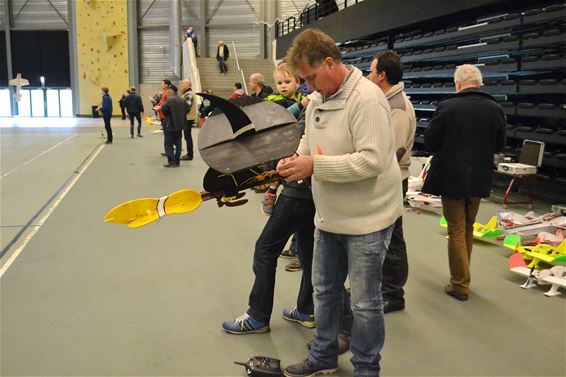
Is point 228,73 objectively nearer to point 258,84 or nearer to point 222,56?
point 222,56

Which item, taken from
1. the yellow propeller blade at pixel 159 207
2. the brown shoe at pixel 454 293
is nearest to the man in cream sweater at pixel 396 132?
the brown shoe at pixel 454 293

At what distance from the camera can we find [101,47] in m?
27.2

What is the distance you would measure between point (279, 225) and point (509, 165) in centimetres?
504

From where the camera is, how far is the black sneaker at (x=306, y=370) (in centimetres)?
243

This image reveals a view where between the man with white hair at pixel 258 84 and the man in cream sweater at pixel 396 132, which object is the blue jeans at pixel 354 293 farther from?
the man with white hair at pixel 258 84

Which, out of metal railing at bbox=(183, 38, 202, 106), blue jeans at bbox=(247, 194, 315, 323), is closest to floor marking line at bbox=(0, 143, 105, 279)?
blue jeans at bbox=(247, 194, 315, 323)

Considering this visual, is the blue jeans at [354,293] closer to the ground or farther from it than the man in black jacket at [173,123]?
closer to the ground

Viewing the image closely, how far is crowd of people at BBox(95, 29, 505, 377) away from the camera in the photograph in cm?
197

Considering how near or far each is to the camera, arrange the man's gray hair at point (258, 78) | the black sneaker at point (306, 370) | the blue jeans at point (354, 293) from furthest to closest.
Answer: the man's gray hair at point (258, 78) < the black sneaker at point (306, 370) < the blue jeans at point (354, 293)

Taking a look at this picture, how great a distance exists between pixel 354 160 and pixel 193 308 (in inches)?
74.1

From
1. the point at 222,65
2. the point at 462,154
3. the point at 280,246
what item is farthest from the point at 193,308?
the point at 222,65

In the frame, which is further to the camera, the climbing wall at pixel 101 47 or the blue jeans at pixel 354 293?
the climbing wall at pixel 101 47

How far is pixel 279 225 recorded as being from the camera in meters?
2.72

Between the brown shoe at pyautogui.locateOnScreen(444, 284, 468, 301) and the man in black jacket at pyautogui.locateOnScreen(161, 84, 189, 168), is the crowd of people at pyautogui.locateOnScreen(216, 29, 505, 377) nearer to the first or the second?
the brown shoe at pyautogui.locateOnScreen(444, 284, 468, 301)
